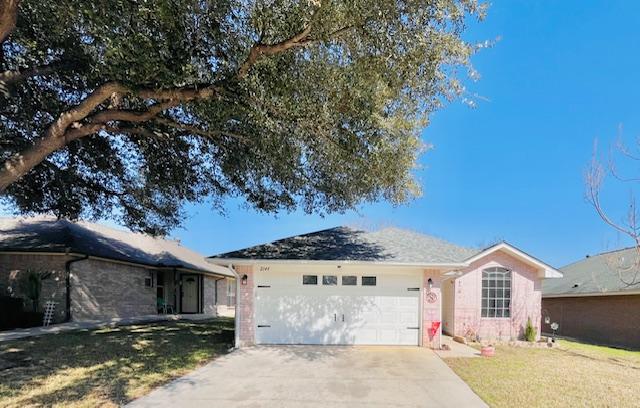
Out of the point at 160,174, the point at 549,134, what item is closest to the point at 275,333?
the point at 160,174

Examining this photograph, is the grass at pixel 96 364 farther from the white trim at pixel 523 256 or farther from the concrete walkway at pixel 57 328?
the white trim at pixel 523 256

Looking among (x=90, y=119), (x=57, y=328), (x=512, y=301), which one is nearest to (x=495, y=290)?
(x=512, y=301)

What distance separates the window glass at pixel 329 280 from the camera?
1235cm

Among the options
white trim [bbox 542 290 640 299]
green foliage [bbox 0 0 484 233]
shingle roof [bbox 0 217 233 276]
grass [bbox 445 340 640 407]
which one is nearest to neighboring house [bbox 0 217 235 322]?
shingle roof [bbox 0 217 233 276]

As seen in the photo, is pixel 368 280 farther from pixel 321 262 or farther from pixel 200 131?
pixel 200 131

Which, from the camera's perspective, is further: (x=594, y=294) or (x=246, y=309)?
(x=594, y=294)

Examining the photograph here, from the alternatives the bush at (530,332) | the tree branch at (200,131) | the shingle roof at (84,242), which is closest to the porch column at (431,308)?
the bush at (530,332)

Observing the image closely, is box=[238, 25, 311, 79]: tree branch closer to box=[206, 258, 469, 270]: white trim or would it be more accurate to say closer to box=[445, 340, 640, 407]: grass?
box=[206, 258, 469, 270]: white trim

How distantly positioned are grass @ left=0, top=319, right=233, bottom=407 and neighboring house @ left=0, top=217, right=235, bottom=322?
383 cm

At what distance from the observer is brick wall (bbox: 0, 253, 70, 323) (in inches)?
634

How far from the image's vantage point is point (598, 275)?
1977 cm

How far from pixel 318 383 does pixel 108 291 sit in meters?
14.3

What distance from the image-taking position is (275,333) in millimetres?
11977

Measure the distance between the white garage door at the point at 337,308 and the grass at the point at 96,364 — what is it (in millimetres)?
1681
